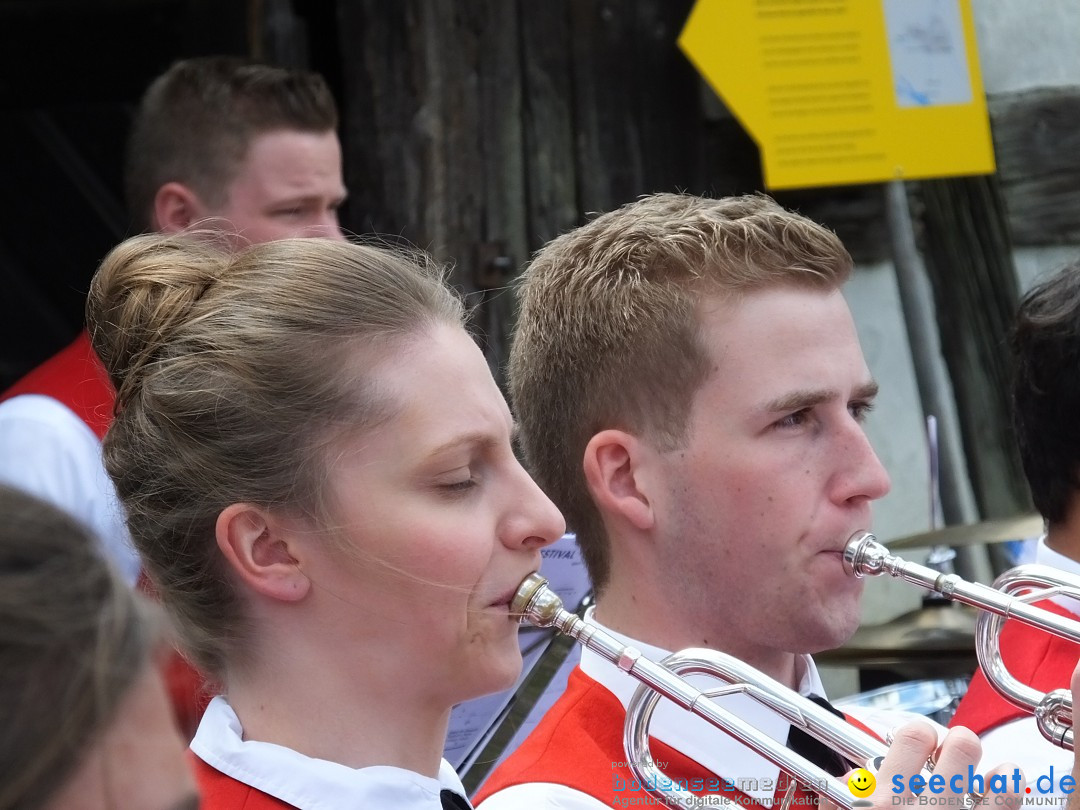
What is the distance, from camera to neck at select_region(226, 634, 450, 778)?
5.08ft

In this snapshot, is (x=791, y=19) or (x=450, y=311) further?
(x=791, y=19)

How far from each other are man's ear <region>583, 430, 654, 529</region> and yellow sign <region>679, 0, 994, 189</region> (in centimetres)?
171

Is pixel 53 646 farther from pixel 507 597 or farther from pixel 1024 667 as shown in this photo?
pixel 1024 667

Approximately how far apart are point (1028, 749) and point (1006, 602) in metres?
0.28

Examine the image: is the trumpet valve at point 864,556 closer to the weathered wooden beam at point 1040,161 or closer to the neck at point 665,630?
the neck at point 665,630

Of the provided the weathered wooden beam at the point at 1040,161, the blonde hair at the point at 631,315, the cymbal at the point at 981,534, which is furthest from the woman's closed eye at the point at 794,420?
the weathered wooden beam at the point at 1040,161

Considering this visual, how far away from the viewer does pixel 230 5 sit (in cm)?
380

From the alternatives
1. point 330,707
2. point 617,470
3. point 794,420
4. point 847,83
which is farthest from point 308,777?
point 847,83

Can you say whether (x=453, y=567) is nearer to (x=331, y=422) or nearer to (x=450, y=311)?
(x=331, y=422)

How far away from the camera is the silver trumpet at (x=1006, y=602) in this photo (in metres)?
1.79

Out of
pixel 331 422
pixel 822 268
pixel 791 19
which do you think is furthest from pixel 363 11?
pixel 331 422

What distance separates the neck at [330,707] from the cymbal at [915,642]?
1.52 m

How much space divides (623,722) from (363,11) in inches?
85.2

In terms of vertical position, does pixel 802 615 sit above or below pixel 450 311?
below
